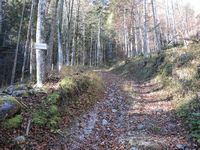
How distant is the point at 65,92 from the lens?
413 inches

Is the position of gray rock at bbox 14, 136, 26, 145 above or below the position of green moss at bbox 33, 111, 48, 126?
below

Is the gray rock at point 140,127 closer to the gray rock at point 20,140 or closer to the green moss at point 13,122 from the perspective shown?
the green moss at point 13,122

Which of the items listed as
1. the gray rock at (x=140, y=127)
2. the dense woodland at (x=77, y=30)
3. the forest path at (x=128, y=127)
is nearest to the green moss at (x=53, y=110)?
the forest path at (x=128, y=127)

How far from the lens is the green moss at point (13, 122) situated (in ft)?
23.6

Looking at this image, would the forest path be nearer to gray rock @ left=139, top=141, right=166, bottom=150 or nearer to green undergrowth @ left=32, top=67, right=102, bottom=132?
gray rock @ left=139, top=141, right=166, bottom=150

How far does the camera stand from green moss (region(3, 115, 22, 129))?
7.18 metres

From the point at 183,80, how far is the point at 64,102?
20.7ft

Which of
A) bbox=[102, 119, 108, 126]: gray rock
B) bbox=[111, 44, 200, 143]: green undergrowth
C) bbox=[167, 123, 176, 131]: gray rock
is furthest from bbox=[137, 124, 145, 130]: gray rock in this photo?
bbox=[111, 44, 200, 143]: green undergrowth

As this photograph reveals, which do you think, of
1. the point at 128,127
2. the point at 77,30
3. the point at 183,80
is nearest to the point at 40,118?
the point at 128,127

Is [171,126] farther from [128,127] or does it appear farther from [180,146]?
[180,146]

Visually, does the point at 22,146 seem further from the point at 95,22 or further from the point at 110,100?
the point at 95,22

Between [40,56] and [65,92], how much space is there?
1.93 m

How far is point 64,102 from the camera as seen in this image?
10.2m

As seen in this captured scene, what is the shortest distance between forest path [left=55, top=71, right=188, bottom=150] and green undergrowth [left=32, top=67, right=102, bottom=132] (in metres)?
0.44
